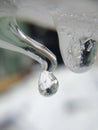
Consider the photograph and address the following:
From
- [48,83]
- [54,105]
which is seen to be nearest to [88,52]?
[48,83]

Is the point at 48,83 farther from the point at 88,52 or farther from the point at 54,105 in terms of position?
the point at 54,105

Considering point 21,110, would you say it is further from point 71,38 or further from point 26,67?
point 71,38

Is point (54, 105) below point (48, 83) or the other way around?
below

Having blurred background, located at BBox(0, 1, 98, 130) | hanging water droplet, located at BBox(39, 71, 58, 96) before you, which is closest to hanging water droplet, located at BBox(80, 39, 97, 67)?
hanging water droplet, located at BBox(39, 71, 58, 96)

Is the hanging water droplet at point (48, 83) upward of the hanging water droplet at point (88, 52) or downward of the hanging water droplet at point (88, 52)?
downward

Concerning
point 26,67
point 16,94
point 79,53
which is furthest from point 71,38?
point 26,67

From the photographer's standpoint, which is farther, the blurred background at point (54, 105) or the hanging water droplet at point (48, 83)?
the blurred background at point (54, 105)

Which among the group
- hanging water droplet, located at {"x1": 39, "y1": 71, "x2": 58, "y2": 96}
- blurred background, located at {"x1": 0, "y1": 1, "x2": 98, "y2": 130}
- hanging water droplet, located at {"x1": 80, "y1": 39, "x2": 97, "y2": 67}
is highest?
hanging water droplet, located at {"x1": 80, "y1": 39, "x2": 97, "y2": 67}

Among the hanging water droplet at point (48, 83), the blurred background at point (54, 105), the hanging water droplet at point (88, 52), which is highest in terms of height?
the hanging water droplet at point (88, 52)

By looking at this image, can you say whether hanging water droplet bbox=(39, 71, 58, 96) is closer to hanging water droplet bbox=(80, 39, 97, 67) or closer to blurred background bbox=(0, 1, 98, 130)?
hanging water droplet bbox=(80, 39, 97, 67)

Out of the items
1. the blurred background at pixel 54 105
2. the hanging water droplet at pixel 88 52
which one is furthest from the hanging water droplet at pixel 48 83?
the blurred background at pixel 54 105

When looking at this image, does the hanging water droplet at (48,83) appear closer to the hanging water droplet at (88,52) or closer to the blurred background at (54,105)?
the hanging water droplet at (88,52)
